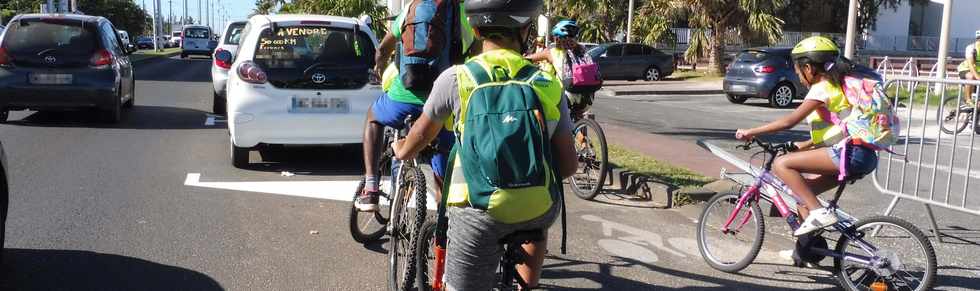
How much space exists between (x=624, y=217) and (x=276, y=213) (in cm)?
260

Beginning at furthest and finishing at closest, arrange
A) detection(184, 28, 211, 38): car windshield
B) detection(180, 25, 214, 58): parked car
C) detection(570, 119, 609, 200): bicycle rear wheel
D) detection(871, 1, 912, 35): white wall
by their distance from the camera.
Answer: detection(871, 1, 912, 35): white wall
detection(184, 28, 211, 38): car windshield
detection(180, 25, 214, 58): parked car
detection(570, 119, 609, 200): bicycle rear wheel

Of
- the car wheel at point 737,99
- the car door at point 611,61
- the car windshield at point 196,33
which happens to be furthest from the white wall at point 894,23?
the car windshield at point 196,33

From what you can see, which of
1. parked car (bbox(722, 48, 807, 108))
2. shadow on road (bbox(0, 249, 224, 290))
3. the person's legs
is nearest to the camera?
shadow on road (bbox(0, 249, 224, 290))

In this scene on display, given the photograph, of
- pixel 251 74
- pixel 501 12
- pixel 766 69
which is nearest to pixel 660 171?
pixel 251 74

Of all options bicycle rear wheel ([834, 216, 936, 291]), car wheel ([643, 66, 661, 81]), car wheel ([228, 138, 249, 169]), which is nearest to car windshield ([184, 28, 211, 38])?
car wheel ([643, 66, 661, 81])

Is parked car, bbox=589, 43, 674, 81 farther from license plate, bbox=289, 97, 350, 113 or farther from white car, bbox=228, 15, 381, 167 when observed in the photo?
license plate, bbox=289, 97, 350, 113

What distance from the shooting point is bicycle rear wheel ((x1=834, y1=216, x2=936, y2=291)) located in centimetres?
489

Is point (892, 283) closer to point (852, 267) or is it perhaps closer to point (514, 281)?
point (852, 267)

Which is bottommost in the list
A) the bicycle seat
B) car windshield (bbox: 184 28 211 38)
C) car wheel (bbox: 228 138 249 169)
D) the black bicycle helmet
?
car wheel (bbox: 228 138 249 169)

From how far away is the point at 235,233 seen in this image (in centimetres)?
636

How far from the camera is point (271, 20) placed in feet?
29.0

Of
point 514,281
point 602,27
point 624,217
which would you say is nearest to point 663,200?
point 624,217

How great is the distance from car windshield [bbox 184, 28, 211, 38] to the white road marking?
138 ft

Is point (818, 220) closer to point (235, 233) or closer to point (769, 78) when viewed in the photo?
point (235, 233)
